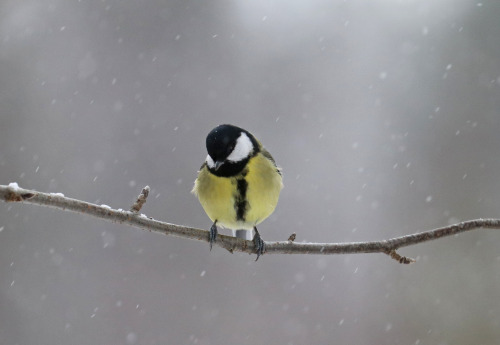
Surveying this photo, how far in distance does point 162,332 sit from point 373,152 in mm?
3214

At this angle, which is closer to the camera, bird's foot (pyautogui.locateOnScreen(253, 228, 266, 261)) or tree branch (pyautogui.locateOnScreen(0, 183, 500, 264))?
tree branch (pyautogui.locateOnScreen(0, 183, 500, 264))

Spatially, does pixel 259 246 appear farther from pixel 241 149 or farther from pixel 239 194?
pixel 241 149

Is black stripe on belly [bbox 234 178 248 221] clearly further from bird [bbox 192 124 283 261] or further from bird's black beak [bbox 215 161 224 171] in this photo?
bird's black beak [bbox 215 161 224 171]

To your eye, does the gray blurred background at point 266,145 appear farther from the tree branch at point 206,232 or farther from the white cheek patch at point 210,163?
the tree branch at point 206,232

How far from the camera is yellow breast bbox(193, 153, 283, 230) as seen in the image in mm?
1973

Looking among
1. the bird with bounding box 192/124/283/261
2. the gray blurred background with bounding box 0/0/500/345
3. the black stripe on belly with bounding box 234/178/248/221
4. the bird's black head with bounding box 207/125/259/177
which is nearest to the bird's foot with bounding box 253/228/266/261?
the bird with bounding box 192/124/283/261

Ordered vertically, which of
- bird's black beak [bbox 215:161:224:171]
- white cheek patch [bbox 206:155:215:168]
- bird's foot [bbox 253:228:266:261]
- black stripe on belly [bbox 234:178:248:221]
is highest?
white cheek patch [bbox 206:155:215:168]

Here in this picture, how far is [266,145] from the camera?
604cm

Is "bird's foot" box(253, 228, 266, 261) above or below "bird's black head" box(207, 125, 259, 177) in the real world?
below

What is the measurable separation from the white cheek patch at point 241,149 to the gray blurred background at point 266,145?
295 cm

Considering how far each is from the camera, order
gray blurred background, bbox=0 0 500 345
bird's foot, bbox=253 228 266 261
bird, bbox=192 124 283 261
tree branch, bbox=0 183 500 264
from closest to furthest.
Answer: tree branch, bbox=0 183 500 264 < bird's foot, bbox=253 228 266 261 < bird, bbox=192 124 283 261 < gray blurred background, bbox=0 0 500 345

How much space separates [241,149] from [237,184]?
0.12 meters

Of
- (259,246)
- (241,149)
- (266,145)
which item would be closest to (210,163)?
(241,149)

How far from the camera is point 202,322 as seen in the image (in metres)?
5.06
